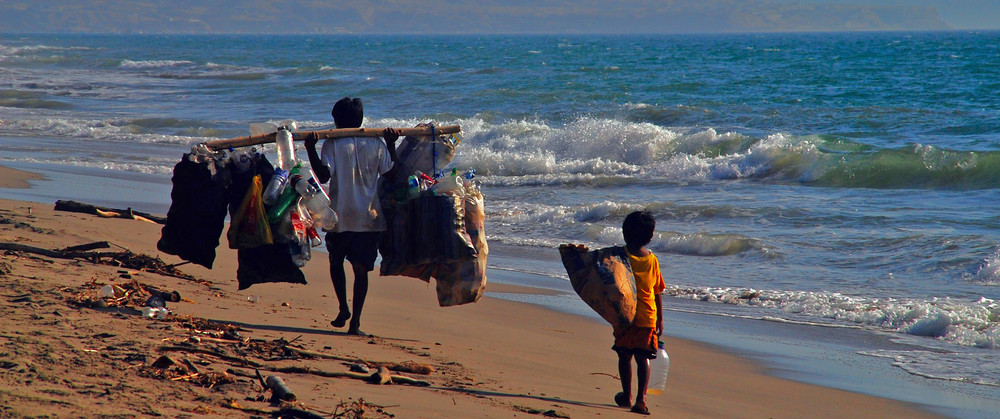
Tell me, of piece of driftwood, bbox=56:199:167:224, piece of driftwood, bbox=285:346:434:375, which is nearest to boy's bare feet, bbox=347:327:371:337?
piece of driftwood, bbox=285:346:434:375

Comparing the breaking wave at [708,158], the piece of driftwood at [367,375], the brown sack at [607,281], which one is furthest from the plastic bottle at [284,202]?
the breaking wave at [708,158]

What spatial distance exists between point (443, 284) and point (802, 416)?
196 cm

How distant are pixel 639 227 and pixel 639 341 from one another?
1.73 feet

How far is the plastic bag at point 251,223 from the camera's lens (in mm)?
4770

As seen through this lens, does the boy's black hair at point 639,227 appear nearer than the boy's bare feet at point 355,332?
Yes

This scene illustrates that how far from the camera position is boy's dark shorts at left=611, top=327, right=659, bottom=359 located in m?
4.19

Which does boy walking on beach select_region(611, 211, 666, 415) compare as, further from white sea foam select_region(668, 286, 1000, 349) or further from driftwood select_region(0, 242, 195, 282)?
driftwood select_region(0, 242, 195, 282)

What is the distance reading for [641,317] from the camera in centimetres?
421

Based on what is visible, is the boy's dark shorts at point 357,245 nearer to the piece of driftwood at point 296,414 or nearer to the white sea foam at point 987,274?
the piece of driftwood at point 296,414

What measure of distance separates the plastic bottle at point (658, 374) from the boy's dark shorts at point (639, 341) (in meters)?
0.22

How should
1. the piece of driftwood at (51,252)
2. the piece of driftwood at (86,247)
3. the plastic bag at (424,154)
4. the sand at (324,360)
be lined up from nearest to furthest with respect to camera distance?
1. the sand at (324,360)
2. the plastic bag at (424,154)
3. the piece of driftwood at (51,252)
4. the piece of driftwood at (86,247)

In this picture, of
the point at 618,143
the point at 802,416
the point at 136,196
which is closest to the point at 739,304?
the point at 802,416

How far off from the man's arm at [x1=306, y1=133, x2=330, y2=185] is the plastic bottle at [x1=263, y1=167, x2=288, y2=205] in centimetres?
17

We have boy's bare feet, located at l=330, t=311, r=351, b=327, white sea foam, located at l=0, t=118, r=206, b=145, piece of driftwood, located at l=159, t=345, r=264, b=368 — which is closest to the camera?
piece of driftwood, located at l=159, t=345, r=264, b=368
